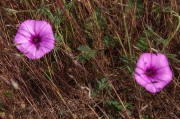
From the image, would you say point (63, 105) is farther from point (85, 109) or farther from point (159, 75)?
point (159, 75)

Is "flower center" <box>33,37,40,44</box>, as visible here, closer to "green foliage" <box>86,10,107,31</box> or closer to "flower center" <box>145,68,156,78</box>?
"green foliage" <box>86,10,107,31</box>

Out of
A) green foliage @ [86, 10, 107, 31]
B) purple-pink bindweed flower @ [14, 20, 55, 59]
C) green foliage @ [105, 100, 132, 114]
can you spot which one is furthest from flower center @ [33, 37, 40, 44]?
green foliage @ [105, 100, 132, 114]

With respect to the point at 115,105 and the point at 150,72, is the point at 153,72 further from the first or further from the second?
the point at 115,105

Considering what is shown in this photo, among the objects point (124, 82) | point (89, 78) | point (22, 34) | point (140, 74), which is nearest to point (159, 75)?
point (140, 74)

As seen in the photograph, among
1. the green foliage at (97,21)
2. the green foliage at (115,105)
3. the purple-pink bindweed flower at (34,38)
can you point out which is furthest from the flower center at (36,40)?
the green foliage at (115,105)

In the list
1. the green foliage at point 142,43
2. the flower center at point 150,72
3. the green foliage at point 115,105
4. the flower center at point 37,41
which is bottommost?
the green foliage at point 115,105

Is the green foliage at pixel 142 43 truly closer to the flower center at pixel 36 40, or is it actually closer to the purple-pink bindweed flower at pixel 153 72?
the purple-pink bindweed flower at pixel 153 72
